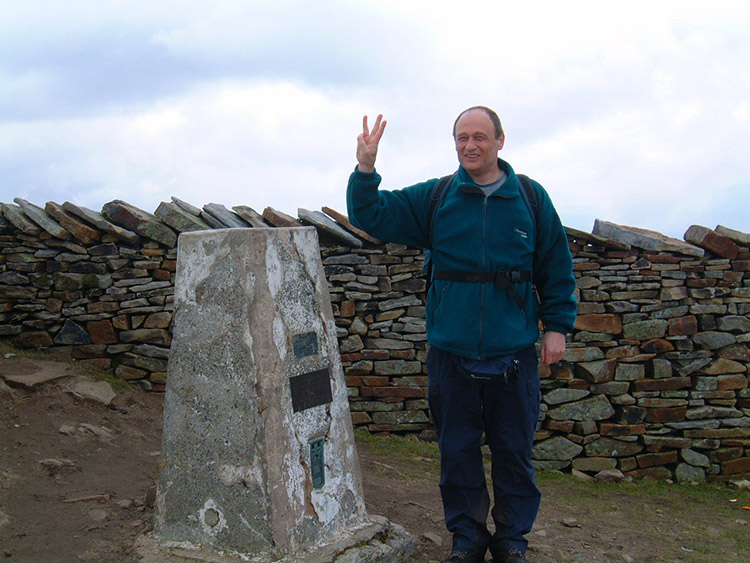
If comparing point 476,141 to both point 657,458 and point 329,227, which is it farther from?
point 657,458

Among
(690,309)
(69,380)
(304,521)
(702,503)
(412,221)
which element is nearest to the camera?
(304,521)

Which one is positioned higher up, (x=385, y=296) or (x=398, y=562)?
(x=385, y=296)

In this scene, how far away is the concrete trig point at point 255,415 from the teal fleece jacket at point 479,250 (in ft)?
1.48

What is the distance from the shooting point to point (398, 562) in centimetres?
354

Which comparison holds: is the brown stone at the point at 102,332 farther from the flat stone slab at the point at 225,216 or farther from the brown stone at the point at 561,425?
the brown stone at the point at 561,425

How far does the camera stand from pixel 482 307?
3262 millimetres

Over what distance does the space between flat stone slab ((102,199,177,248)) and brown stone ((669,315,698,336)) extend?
15.5 feet

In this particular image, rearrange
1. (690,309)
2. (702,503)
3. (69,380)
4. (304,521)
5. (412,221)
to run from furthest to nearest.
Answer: (690,309), (702,503), (69,380), (412,221), (304,521)

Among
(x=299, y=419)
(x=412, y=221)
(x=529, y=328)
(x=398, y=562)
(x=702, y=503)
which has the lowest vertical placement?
(x=702, y=503)

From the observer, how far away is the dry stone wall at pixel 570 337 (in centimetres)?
625

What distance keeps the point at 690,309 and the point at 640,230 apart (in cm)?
90

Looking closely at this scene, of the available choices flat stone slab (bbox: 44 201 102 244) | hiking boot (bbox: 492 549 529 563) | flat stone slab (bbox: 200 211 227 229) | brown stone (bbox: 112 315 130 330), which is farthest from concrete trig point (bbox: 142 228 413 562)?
flat stone slab (bbox: 44 201 102 244)

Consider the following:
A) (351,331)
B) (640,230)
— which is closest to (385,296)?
(351,331)

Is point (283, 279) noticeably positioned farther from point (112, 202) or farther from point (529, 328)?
point (112, 202)
